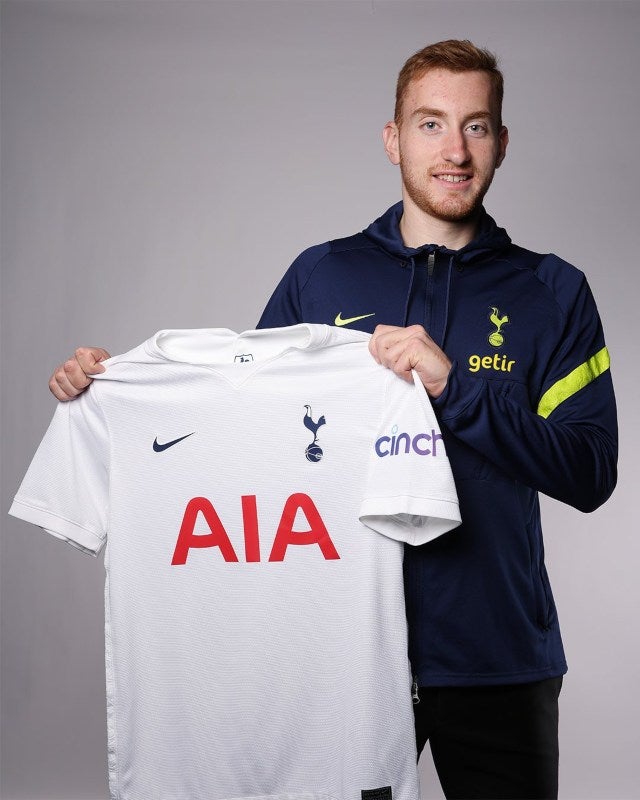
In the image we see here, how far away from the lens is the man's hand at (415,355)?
1.85 m

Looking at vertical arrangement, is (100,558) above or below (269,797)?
above

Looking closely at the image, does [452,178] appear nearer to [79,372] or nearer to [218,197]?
[79,372]

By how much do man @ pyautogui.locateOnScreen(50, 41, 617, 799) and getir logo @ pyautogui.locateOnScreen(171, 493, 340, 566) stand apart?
220 mm

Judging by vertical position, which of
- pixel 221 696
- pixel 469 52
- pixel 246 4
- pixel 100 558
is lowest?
pixel 221 696

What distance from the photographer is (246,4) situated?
12.0 feet

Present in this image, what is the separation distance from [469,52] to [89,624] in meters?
2.62

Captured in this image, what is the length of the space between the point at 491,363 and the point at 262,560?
659 mm

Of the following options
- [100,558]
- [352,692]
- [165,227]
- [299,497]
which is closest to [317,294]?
[299,497]

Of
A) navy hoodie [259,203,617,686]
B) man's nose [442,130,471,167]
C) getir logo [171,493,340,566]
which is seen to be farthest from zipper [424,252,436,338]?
getir logo [171,493,340,566]

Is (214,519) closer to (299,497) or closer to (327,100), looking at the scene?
(299,497)

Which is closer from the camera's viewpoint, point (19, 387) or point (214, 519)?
point (214, 519)

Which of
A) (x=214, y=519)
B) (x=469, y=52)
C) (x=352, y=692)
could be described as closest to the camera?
(x=352, y=692)

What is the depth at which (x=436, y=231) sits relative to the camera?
7.39 feet

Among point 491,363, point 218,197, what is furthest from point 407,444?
point 218,197
